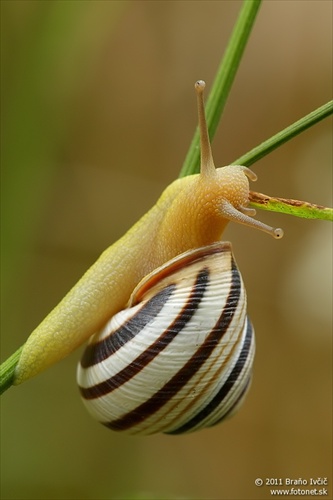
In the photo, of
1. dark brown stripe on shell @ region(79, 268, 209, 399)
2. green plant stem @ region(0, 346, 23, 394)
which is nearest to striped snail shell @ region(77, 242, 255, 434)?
dark brown stripe on shell @ region(79, 268, 209, 399)

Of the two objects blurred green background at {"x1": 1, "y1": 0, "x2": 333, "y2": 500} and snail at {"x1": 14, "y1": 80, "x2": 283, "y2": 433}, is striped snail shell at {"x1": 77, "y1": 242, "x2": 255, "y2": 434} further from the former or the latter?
blurred green background at {"x1": 1, "y1": 0, "x2": 333, "y2": 500}

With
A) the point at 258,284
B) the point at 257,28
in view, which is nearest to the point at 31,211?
the point at 258,284

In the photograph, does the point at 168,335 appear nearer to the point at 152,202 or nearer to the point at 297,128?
the point at 297,128

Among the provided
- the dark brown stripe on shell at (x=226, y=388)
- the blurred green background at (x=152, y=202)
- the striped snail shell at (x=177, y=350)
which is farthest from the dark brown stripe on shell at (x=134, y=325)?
the blurred green background at (x=152, y=202)

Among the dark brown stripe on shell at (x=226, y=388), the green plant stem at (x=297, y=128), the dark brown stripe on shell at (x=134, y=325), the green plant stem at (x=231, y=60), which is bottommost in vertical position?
the dark brown stripe on shell at (x=226, y=388)

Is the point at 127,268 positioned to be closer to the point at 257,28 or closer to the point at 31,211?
the point at 31,211

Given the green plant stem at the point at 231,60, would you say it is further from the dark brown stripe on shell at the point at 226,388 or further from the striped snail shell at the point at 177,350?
the dark brown stripe on shell at the point at 226,388

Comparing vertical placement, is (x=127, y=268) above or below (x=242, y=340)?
above

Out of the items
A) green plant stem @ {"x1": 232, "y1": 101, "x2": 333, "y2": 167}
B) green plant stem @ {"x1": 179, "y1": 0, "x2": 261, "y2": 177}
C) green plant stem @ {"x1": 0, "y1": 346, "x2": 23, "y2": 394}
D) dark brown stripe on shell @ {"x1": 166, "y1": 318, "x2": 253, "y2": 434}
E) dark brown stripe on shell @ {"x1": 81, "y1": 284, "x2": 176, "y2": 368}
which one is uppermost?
green plant stem @ {"x1": 179, "y1": 0, "x2": 261, "y2": 177}
